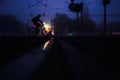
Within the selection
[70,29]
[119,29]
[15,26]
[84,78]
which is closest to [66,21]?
[70,29]

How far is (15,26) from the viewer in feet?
406

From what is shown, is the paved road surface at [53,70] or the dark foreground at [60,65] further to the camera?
the dark foreground at [60,65]

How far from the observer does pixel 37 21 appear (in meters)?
38.2

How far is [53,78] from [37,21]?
28.4 meters

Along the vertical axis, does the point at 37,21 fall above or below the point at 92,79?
above

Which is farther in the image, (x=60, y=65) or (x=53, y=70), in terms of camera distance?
(x=60, y=65)

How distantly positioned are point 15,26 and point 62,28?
31.0 metres

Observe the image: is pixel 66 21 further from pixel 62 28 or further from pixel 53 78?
pixel 53 78

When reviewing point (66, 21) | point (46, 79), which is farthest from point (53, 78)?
point (66, 21)

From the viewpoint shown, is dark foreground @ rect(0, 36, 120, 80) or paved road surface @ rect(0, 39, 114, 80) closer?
paved road surface @ rect(0, 39, 114, 80)

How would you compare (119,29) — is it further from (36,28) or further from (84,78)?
(84,78)

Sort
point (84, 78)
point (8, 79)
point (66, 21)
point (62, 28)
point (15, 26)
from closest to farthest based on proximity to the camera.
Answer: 1. point (8, 79)
2. point (84, 78)
3. point (15, 26)
4. point (62, 28)
5. point (66, 21)

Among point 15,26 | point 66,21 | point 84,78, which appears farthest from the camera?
point 66,21

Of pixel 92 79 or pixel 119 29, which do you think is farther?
pixel 119 29
